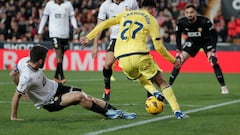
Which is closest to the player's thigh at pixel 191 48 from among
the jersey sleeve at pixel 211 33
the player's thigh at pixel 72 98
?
the jersey sleeve at pixel 211 33

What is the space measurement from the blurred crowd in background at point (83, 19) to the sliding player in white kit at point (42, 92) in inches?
658

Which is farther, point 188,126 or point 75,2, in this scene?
point 75,2

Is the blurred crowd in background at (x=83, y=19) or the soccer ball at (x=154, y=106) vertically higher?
the soccer ball at (x=154, y=106)

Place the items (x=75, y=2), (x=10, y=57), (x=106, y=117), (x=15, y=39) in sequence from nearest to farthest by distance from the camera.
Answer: (x=106, y=117) → (x=10, y=57) → (x=15, y=39) → (x=75, y=2)

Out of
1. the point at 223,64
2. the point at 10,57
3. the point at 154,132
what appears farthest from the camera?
the point at 10,57

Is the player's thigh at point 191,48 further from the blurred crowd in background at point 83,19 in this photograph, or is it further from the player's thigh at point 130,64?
the blurred crowd in background at point 83,19

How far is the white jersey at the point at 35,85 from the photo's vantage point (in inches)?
370

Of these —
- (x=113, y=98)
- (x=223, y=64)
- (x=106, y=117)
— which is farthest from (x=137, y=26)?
(x=223, y=64)

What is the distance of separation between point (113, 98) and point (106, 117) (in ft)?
12.4

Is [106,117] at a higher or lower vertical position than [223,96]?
higher

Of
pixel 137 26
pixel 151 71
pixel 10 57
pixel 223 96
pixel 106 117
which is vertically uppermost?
pixel 137 26

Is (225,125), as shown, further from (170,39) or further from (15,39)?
(15,39)

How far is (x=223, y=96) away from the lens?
571 inches

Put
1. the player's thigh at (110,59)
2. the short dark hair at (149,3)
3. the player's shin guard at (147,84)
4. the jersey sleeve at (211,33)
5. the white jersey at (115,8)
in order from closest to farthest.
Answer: the short dark hair at (149,3) → the player's shin guard at (147,84) → the player's thigh at (110,59) → the white jersey at (115,8) → the jersey sleeve at (211,33)
